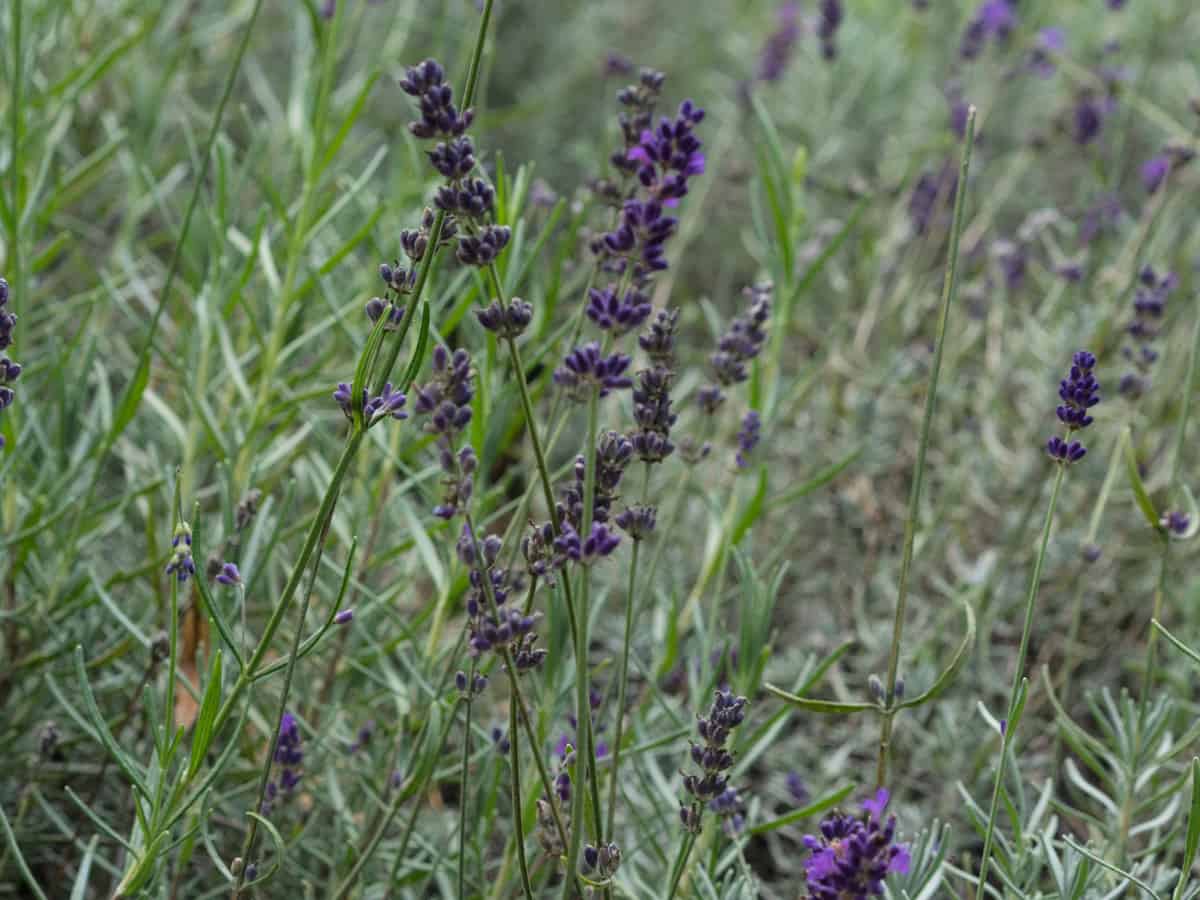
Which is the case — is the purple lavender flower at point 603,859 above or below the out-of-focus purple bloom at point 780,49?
below

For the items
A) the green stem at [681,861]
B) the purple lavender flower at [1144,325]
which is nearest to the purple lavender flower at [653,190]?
the green stem at [681,861]

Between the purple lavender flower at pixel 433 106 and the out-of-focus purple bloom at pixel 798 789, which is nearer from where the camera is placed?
the purple lavender flower at pixel 433 106

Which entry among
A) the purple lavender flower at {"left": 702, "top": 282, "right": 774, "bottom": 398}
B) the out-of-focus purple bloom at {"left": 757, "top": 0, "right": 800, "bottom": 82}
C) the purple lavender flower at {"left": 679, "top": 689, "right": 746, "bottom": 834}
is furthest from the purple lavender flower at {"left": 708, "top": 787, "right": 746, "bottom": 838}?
the out-of-focus purple bloom at {"left": 757, "top": 0, "right": 800, "bottom": 82}

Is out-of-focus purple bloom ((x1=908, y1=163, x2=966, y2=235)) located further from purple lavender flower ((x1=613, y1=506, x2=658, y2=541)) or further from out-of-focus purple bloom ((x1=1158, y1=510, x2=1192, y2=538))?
purple lavender flower ((x1=613, y1=506, x2=658, y2=541))

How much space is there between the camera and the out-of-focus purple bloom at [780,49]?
3.10m

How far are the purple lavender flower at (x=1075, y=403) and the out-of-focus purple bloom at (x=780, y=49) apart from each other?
2.03 metres

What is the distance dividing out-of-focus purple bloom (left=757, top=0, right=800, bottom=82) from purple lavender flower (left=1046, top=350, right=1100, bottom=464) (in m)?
2.03

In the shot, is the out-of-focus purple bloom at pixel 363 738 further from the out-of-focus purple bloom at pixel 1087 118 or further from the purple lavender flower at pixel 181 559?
the out-of-focus purple bloom at pixel 1087 118

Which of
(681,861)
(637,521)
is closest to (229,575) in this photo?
(637,521)

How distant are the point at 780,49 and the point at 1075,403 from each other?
2.20m

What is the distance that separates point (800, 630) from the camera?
8.20 ft

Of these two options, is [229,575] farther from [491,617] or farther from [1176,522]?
[1176,522]

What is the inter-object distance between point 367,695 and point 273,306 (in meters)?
0.57

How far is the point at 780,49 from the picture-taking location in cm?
320
